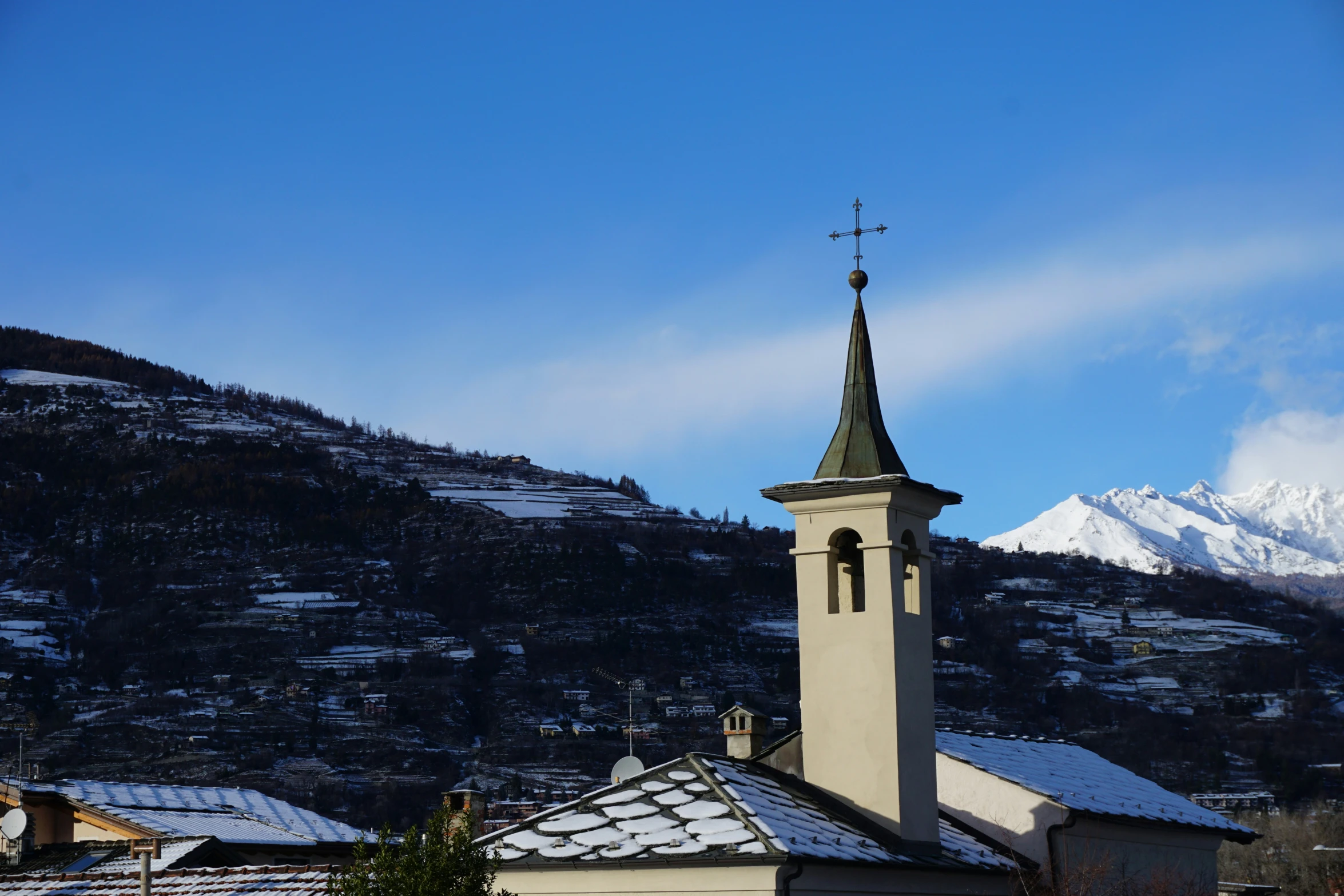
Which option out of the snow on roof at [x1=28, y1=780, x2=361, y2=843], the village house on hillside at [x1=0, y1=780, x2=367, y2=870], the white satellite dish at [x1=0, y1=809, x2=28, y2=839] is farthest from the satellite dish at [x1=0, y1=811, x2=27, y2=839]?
the snow on roof at [x1=28, y1=780, x2=361, y2=843]

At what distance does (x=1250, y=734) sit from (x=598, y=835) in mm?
186821

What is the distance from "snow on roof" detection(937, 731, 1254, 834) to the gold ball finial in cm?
853

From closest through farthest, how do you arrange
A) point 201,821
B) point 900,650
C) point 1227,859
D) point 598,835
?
point 598,835 < point 900,650 < point 201,821 < point 1227,859

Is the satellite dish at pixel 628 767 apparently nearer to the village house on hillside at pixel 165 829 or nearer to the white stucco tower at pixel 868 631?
the village house on hillside at pixel 165 829

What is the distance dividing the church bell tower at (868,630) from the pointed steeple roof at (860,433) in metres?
0.02

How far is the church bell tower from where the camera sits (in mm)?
23562

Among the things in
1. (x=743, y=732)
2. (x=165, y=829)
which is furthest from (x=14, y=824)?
(x=743, y=732)

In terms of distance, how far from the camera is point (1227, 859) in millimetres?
92562

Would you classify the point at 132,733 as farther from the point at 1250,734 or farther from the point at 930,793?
the point at 930,793

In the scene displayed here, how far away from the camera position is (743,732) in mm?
27469

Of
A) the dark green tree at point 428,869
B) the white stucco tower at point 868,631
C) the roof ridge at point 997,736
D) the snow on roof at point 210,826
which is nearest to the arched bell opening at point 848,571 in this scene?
the white stucco tower at point 868,631

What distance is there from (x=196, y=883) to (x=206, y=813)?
15150mm

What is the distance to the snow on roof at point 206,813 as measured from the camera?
37656 millimetres

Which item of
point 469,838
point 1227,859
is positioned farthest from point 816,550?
point 1227,859
